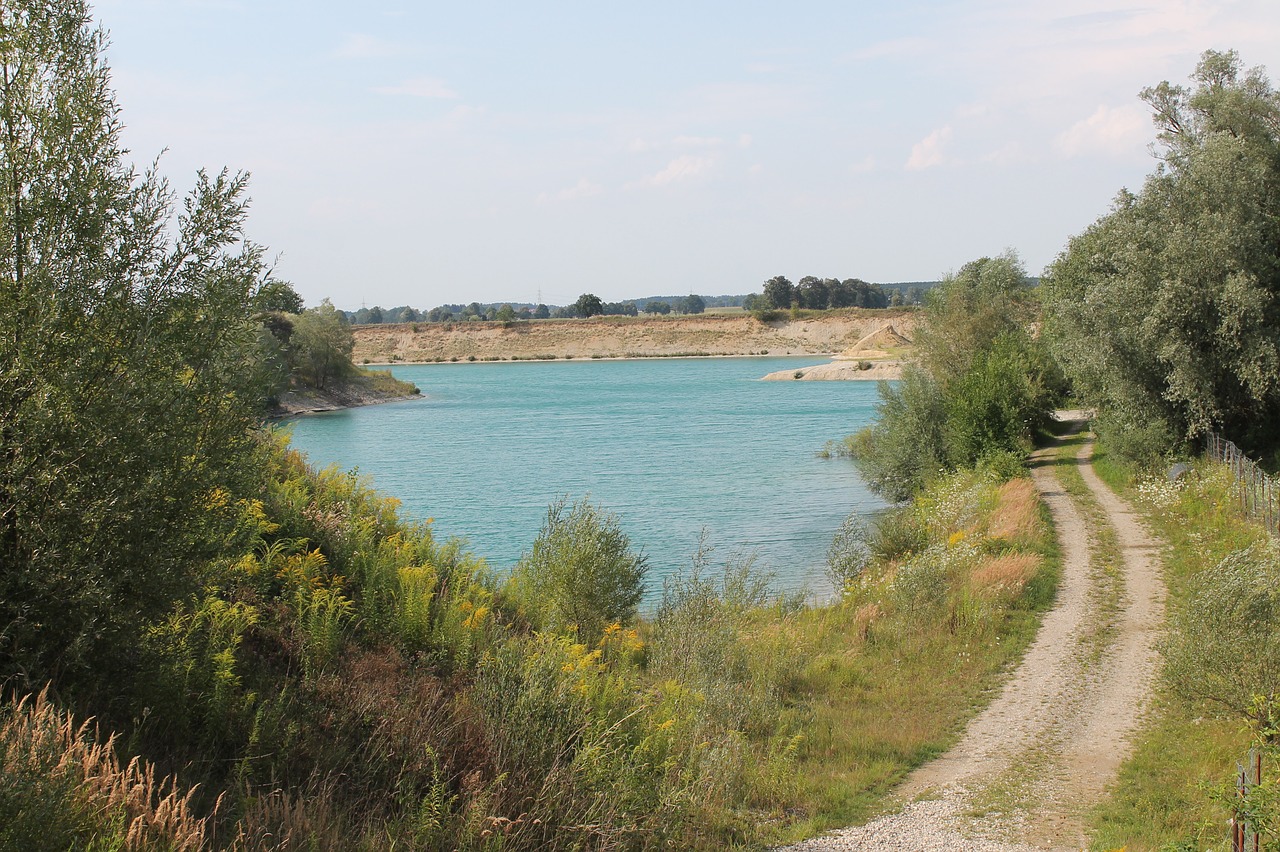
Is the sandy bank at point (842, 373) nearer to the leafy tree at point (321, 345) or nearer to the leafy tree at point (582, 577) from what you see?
the leafy tree at point (321, 345)

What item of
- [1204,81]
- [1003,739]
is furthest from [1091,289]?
[1003,739]

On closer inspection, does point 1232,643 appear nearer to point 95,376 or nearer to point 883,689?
point 883,689

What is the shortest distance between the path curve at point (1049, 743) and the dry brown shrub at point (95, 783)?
5.26 m

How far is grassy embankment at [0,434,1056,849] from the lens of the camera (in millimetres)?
6367

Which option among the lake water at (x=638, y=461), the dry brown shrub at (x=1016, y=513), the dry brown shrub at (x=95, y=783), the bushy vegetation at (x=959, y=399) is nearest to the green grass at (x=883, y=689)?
the dry brown shrub at (x=1016, y=513)

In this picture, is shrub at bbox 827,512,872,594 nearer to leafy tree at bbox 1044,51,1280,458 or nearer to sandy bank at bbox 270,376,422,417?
leafy tree at bbox 1044,51,1280,458

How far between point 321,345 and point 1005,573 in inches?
2831

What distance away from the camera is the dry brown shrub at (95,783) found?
5211mm

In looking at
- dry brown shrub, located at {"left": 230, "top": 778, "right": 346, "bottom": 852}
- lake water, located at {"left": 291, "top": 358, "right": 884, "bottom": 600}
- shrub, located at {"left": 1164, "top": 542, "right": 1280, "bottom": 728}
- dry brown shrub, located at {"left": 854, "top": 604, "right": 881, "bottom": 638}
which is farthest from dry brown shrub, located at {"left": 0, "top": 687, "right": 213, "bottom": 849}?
dry brown shrub, located at {"left": 854, "top": 604, "right": 881, "bottom": 638}

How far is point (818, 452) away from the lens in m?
48.3

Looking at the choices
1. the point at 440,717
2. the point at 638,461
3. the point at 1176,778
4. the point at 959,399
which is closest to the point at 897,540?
the point at 959,399

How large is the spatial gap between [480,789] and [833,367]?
94542 mm

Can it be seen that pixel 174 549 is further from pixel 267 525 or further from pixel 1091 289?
pixel 1091 289

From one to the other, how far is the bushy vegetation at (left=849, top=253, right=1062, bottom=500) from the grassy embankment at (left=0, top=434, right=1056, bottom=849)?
19.0m
